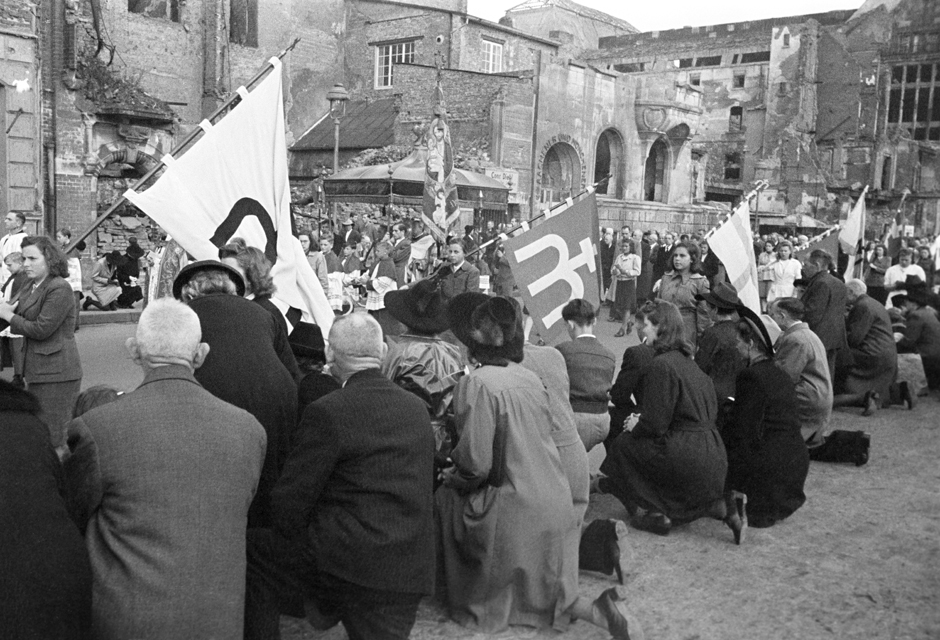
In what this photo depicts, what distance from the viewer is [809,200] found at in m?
45.9

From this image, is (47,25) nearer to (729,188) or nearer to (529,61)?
(529,61)

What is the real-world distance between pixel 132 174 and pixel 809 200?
33.2 metres

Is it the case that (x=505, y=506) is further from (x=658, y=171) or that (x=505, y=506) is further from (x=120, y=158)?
(x=658, y=171)

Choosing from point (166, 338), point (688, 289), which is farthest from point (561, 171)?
point (166, 338)

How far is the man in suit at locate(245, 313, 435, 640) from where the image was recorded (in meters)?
3.79

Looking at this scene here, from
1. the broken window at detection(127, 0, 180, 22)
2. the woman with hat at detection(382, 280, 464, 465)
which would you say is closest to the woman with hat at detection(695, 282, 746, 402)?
the woman with hat at detection(382, 280, 464, 465)

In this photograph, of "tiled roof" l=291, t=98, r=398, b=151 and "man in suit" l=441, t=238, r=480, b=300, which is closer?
"man in suit" l=441, t=238, r=480, b=300

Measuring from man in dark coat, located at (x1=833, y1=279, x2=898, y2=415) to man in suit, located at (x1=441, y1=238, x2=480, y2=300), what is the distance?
451cm

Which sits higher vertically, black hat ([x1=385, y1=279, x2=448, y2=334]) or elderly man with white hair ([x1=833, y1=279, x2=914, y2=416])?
black hat ([x1=385, y1=279, x2=448, y2=334])

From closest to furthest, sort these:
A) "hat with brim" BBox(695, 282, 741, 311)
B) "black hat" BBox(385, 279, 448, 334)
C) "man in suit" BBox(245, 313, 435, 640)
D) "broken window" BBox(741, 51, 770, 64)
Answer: "man in suit" BBox(245, 313, 435, 640) < "black hat" BBox(385, 279, 448, 334) < "hat with brim" BBox(695, 282, 741, 311) < "broken window" BBox(741, 51, 770, 64)

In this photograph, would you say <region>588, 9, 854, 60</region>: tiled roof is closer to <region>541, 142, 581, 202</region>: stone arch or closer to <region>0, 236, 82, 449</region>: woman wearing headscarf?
<region>541, 142, 581, 202</region>: stone arch

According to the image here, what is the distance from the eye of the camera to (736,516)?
618cm

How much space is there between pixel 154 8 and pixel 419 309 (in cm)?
2783

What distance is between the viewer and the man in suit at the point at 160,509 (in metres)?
3.16
